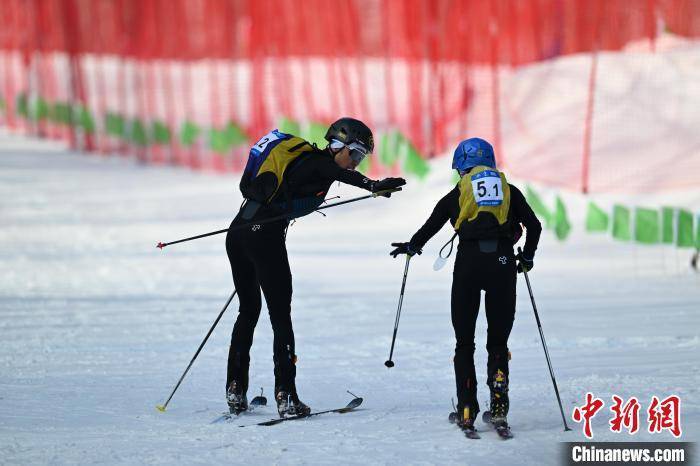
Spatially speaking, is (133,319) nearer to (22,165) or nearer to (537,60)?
(537,60)

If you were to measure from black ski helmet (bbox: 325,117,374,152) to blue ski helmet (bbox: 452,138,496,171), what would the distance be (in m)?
0.59

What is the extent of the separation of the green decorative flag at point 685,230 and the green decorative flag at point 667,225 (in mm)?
203

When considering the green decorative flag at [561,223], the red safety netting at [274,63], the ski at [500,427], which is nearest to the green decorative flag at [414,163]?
the red safety netting at [274,63]

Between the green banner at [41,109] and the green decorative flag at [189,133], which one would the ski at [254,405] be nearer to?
the green decorative flag at [189,133]

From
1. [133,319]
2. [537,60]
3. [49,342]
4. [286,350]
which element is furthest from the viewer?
[537,60]

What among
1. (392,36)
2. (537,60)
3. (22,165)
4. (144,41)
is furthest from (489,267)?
(144,41)

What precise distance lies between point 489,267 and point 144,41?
1981cm

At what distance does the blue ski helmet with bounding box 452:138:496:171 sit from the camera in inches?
254

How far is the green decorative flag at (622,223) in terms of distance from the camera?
1438 centimetres

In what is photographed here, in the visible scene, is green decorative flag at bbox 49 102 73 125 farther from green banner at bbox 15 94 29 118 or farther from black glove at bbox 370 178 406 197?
black glove at bbox 370 178 406 197

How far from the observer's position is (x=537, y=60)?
19047 mm

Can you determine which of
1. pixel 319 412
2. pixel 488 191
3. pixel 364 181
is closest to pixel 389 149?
pixel 319 412

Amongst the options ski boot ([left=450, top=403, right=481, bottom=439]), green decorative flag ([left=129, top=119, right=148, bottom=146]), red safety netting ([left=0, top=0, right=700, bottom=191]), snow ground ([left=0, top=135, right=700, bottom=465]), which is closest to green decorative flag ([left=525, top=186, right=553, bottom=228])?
snow ground ([left=0, top=135, right=700, bottom=465])

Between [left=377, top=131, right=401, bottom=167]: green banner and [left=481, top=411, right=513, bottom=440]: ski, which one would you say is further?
[left=377, top=131, right=401, bottom=167]: green banner
